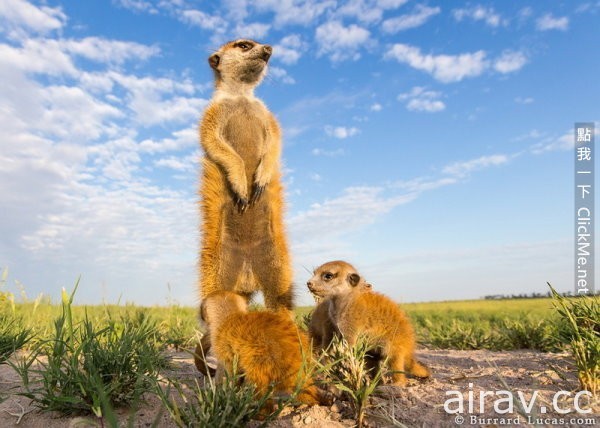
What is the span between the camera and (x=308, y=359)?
2.96 m

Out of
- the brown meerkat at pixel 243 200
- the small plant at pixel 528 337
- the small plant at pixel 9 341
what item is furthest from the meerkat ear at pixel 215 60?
the small plant at pixel 528 337

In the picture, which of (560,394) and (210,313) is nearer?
(560,394)

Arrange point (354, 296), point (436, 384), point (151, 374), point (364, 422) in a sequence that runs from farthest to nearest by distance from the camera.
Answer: point (354, 296), point (436, 384), point (151, 374), point (364, 422)

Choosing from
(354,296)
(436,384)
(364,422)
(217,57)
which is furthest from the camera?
(217,57)

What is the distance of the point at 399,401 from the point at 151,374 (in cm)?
145

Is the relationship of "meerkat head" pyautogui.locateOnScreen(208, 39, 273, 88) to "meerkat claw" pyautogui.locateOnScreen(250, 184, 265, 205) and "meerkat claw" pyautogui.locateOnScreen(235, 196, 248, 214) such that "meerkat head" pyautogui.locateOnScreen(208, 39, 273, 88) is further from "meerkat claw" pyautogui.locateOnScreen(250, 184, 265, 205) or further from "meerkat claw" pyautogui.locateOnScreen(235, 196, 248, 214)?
"meerkat claw" pyautogui.locateOnScreen(235, 196, 248, 214)

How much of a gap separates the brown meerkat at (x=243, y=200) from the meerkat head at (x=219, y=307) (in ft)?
1.91

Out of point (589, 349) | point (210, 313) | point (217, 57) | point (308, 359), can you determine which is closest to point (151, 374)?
point (210, 313)

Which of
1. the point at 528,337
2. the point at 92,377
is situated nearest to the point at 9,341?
the point at 92,377

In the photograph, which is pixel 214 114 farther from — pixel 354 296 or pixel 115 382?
pixel 115 382

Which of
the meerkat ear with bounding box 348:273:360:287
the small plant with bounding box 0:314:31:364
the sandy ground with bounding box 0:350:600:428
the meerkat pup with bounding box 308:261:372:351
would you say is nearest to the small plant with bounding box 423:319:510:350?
the sandy ground with bounding box 0:350:600:428

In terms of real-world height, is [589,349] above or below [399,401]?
above

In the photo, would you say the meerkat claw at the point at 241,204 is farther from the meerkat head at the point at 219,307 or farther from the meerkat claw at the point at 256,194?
the meerkat head at the point at 219,307

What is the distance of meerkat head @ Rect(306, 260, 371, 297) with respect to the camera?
3.92m
